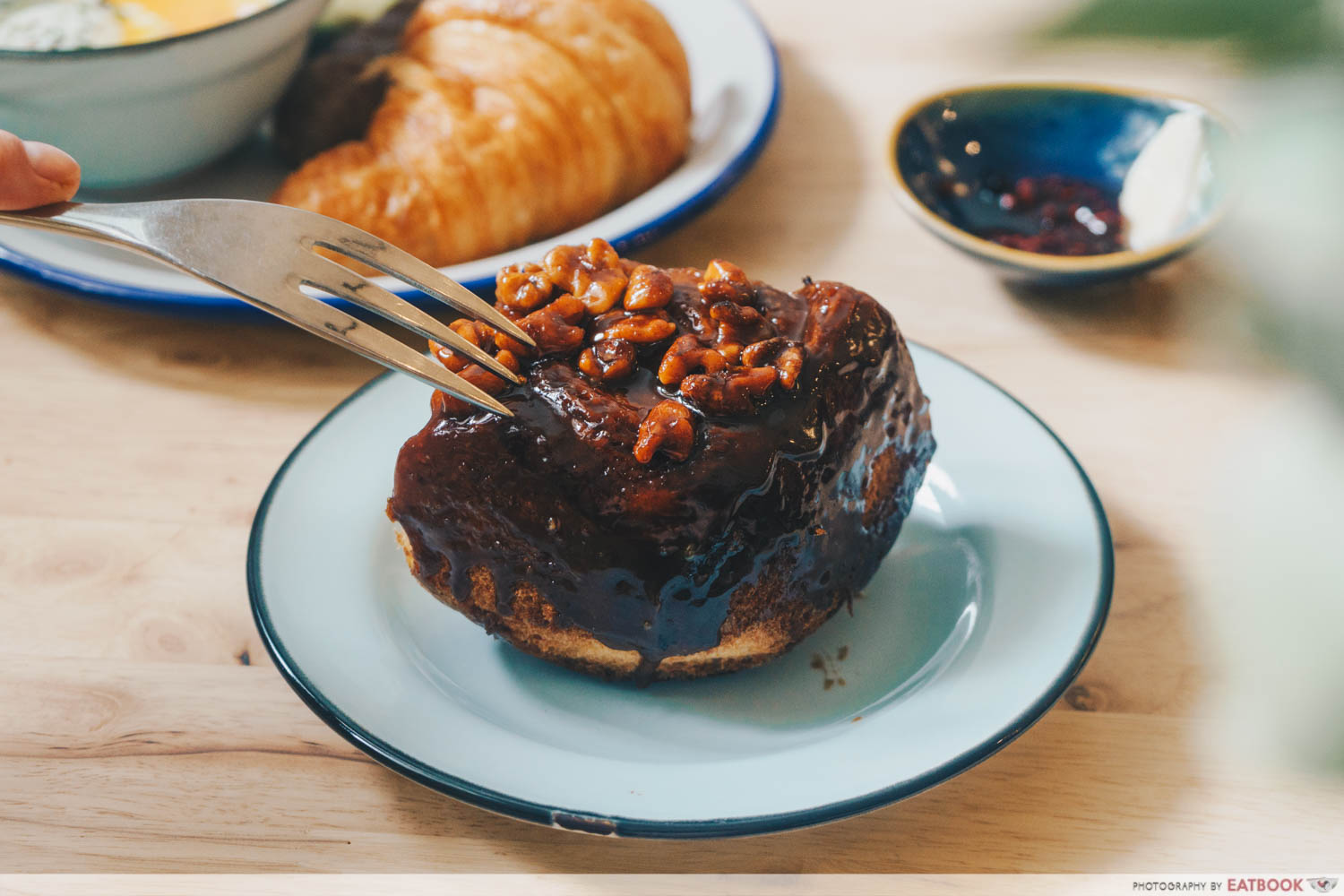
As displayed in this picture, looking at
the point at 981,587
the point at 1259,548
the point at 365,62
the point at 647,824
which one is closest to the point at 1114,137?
the point at 1259,548

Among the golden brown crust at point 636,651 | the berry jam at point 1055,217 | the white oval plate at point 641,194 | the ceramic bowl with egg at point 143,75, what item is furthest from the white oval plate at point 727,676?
the ceramic bowl with egg at point 143,75

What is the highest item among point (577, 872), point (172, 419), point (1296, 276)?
point (1296, 276)

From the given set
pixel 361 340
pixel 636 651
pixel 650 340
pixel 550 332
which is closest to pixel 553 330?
pixel 550 332

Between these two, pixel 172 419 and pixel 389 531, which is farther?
pixel 172 419

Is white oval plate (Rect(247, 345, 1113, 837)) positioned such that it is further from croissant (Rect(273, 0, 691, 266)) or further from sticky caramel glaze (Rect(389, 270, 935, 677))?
croissant (Rect(273, 0, 691, 266))

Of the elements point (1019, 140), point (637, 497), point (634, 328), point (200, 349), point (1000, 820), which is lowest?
point (200, 349)

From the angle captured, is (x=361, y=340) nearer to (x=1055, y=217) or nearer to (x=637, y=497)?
(x=637, y=497)

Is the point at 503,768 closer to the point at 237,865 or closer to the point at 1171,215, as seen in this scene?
the point at 237,865
